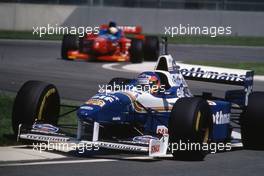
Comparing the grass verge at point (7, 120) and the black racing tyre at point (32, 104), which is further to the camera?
the grass verge at point (7, 120)

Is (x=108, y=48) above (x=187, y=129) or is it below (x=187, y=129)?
below

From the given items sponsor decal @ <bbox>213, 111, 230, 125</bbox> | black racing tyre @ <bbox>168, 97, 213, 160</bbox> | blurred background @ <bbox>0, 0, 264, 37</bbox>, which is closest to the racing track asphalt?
black racing tyre @ <bbox>168, 97, 213, 160</bbox>

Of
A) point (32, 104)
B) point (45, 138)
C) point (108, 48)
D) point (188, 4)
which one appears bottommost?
point (45, 138)

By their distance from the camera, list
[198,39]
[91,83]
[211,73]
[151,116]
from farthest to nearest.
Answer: [198,39]
[91,83]
[211,73]
[151,116]

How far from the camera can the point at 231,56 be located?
36812mm

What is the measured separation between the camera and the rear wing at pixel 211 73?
14.0m

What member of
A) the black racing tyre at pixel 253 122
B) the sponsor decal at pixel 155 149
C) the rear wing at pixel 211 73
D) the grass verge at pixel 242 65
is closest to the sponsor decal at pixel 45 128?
the sponsor decal at pixel 155 149

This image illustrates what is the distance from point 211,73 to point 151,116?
2.17m

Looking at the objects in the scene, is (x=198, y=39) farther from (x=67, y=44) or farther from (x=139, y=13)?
(x=67, y=44)

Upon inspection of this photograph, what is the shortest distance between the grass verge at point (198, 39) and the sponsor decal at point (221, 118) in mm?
27612

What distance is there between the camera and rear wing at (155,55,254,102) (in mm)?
14016

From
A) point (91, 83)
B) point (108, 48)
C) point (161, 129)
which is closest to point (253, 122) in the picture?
point (161, 129)

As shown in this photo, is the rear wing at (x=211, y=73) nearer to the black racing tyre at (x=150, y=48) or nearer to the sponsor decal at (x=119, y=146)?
the sponsor decal at (x=119, y=146)

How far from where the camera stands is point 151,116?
1291 centimetres
